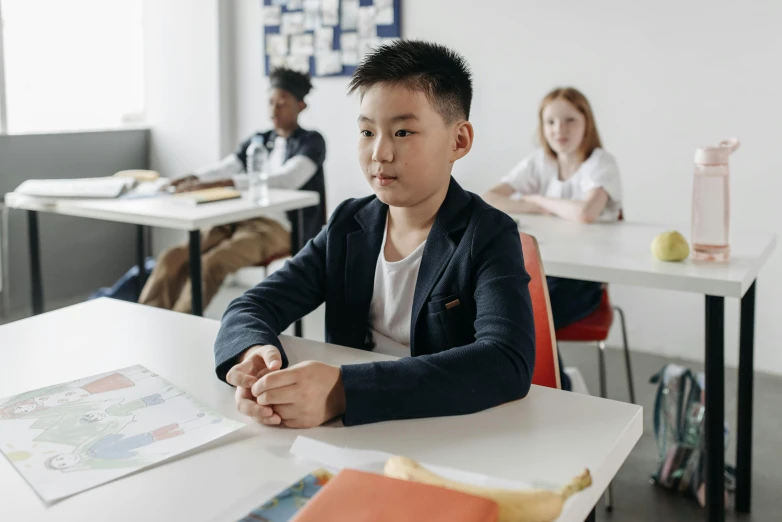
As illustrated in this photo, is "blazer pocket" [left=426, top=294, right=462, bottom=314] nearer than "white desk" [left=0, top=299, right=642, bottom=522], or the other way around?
"white desk" [left=0, top=299, right=642, bottom=522]

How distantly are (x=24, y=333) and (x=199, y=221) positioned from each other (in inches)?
44.8

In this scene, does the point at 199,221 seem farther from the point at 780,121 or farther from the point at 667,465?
the point at 780,121

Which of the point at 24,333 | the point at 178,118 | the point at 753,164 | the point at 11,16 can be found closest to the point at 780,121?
the point at 753,164

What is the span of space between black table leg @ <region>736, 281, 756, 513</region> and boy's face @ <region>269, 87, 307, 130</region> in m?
2.21

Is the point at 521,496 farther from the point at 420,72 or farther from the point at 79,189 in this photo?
the point at 79,189

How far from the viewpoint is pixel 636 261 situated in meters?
1.90

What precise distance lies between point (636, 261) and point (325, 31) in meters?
2.67

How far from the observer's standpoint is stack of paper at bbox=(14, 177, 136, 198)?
2805 mm

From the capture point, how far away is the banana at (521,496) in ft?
2.23

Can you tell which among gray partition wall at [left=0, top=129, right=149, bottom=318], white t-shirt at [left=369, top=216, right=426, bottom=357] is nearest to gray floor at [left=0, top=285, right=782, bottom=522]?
white t-shirt at [left=369, top=216, right=426, bottom=357]

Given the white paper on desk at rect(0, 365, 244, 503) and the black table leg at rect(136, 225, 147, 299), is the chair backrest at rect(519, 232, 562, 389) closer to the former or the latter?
the white paper on desk at rect(0, 365, 244, 503)

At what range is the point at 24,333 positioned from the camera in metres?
1.27

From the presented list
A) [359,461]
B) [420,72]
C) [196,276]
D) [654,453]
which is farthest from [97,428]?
[654,453]

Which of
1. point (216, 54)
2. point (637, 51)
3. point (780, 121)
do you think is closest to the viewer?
point (780, 121)
